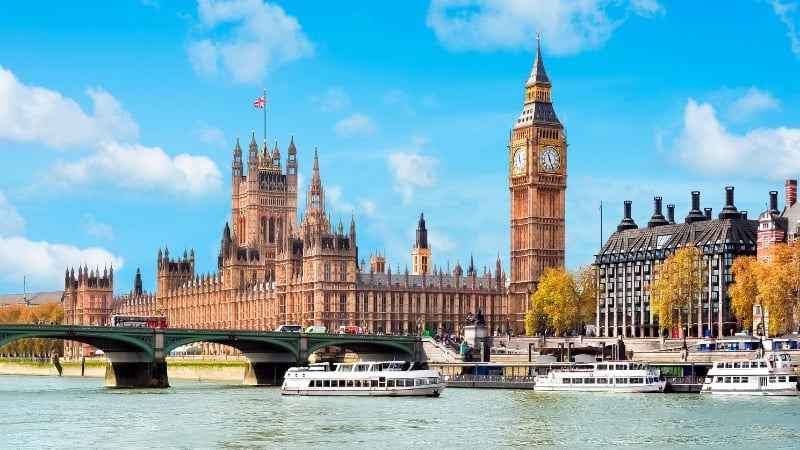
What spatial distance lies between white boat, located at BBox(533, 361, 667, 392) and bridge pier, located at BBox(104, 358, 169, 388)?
84.0ft

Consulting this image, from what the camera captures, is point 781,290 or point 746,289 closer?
point 781,290

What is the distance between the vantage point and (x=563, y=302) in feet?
483

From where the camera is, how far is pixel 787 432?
68688mm

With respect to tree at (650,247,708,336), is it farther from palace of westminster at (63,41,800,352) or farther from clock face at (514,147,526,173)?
clock face at (514,147,526,173)

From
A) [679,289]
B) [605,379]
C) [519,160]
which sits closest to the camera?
[605,379]

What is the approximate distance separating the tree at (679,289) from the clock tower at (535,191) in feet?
99.4

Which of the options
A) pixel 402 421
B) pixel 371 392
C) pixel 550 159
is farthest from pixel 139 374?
pixel 550 159

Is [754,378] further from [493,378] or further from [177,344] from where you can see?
[177,344]

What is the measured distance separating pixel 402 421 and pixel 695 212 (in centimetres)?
7661

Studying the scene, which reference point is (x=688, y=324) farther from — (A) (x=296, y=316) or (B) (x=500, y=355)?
(A) (x=296, y=316)

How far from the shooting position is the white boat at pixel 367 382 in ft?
321

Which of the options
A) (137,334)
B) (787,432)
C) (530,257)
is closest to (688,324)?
(530,257)

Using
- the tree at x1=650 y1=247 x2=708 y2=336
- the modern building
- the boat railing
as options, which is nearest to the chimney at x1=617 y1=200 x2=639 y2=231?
the modern building

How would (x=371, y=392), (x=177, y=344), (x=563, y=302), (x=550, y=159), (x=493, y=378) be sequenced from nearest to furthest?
1. (x=371, y=392)
2. (x=177, y=344)
3. (x=493, y=378)
4. (x=563, y=302)
5. (x=550, y=159)
